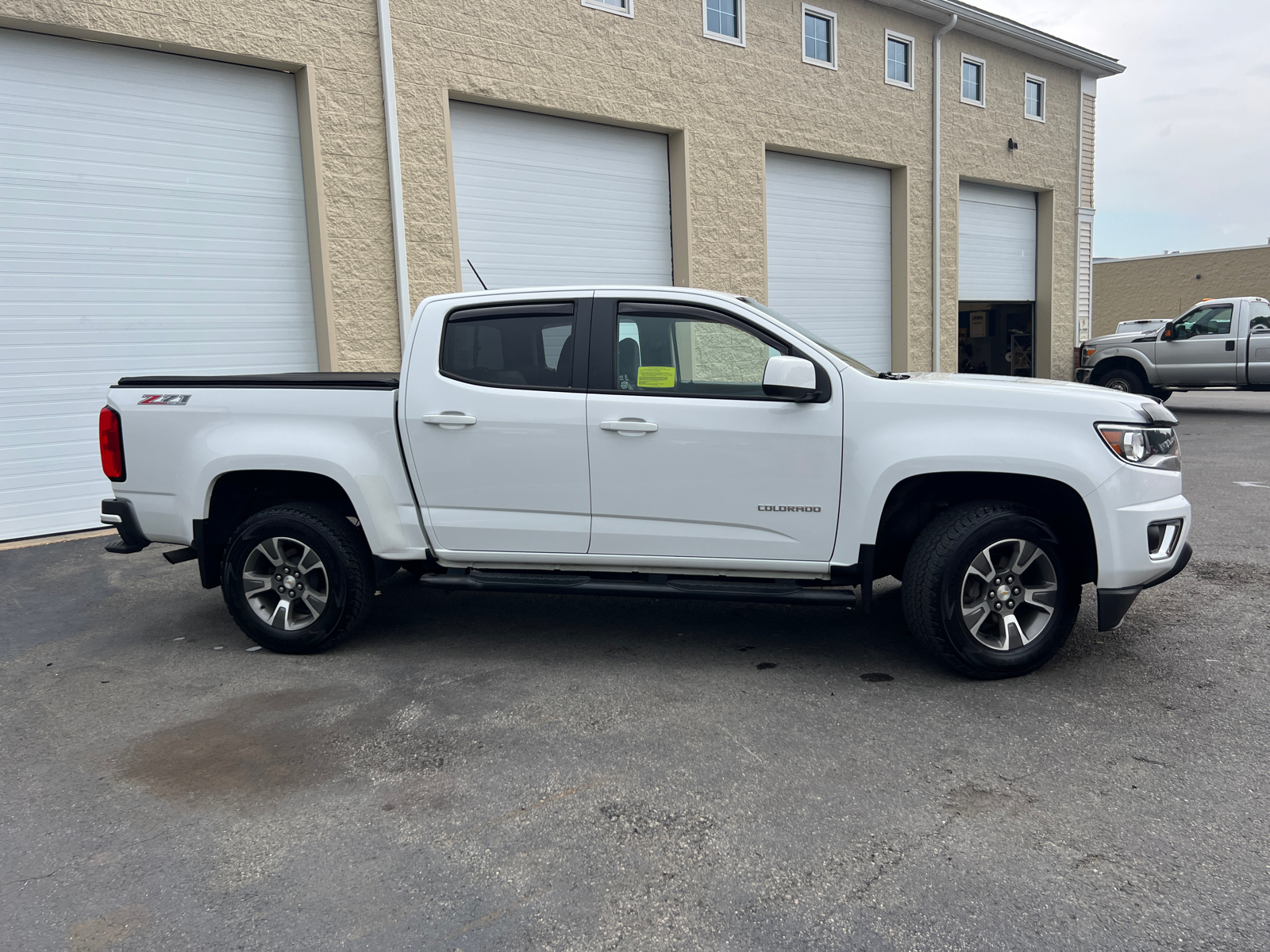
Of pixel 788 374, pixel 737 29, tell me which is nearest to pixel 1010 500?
pixel 788 374

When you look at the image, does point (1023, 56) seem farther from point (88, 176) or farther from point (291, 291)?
point (88, 176)

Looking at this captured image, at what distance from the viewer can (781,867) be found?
289 cm

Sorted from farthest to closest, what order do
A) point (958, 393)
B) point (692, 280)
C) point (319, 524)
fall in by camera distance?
point (692, 280) < point (319, 524) < point (958, 393)

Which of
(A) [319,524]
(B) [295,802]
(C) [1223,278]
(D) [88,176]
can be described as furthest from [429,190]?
(C) [1223,278]

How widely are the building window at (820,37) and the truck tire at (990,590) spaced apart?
12.1 meters

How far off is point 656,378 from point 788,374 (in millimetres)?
726

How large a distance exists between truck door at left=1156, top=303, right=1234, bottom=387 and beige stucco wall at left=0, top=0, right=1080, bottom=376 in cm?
308

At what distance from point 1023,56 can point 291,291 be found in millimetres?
15810

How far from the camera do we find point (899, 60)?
53.2 ft

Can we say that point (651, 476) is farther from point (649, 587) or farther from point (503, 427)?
point (503, 427)

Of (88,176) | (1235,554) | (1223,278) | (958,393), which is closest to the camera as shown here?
(958,393)

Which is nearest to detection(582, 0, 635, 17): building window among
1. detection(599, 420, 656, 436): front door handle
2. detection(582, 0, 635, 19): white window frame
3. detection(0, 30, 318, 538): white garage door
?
detection(582, 0, 635, 19): white window frame

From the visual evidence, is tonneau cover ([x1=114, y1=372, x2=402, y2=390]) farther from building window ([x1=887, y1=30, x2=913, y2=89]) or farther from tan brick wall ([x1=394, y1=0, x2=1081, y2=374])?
building window ([x1=887, y1=30, x2=913, y2=89])

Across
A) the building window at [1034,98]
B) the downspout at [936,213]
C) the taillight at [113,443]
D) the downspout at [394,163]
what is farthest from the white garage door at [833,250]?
the taillight at [113,443]
